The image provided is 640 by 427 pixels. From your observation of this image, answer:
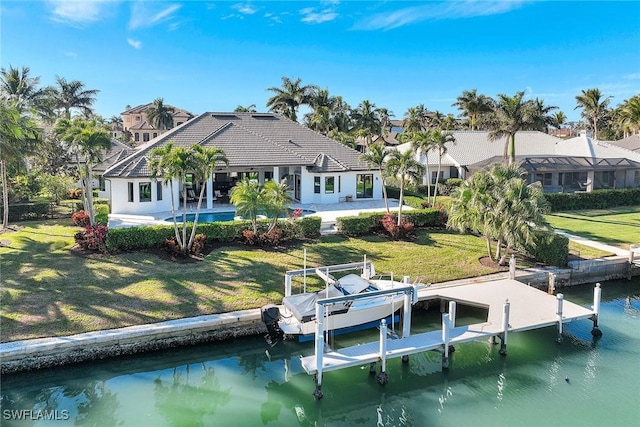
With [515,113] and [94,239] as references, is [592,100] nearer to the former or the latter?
[515,113]

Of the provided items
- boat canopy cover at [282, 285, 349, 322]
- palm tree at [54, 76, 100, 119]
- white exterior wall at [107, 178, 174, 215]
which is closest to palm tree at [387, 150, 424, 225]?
boat canopy cover at [282, 285, 349, 322]

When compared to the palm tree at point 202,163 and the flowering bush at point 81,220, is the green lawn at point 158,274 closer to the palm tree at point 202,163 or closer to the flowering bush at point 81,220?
the flowering bush at point 81,220

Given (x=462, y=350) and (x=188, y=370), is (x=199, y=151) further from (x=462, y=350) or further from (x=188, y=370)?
(x=462, y=350)

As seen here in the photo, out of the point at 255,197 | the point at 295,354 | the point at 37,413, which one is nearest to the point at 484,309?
the point at 295,354

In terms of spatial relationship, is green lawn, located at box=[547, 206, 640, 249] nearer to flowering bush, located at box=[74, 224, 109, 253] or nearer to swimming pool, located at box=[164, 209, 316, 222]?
swimming pool, located at box=[164, 209, 316, 222]

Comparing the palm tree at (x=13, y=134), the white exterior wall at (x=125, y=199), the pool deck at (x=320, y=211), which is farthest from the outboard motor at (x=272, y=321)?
the white exterior wall at (x=125, y=199)

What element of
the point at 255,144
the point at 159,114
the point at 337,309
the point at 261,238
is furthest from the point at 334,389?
the point at 159,114
